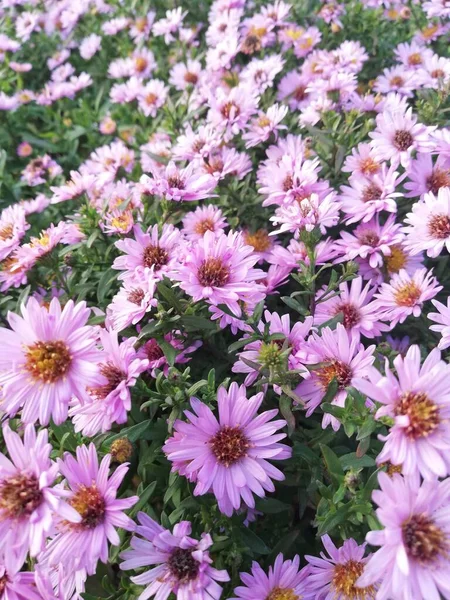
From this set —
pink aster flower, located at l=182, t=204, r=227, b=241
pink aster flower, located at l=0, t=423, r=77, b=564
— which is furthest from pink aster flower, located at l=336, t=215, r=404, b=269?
pink aster flower, located at l=0, t=423, r=77, b=564

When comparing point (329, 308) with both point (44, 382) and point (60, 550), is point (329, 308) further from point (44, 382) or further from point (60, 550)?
point (60, 550)

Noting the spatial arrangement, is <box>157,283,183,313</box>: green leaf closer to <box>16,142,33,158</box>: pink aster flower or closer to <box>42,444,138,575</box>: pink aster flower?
<box>42,444,138,575</box>: pink aster flower

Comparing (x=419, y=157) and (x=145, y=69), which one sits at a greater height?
(x=145, y=69)

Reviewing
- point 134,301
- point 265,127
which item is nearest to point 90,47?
point 265,127

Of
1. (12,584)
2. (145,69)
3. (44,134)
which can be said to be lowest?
(12,584)

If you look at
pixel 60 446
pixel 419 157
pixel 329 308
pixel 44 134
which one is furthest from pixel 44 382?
pixel 44 134

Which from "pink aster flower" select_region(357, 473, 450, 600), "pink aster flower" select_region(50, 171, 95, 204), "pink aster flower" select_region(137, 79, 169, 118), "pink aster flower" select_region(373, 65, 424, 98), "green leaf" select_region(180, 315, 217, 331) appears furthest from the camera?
"pink aster flower" select_region(137, 79, 169, 118)

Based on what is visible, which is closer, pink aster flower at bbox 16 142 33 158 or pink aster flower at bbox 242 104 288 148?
pink aster flower at bbox 242 104 288 148
